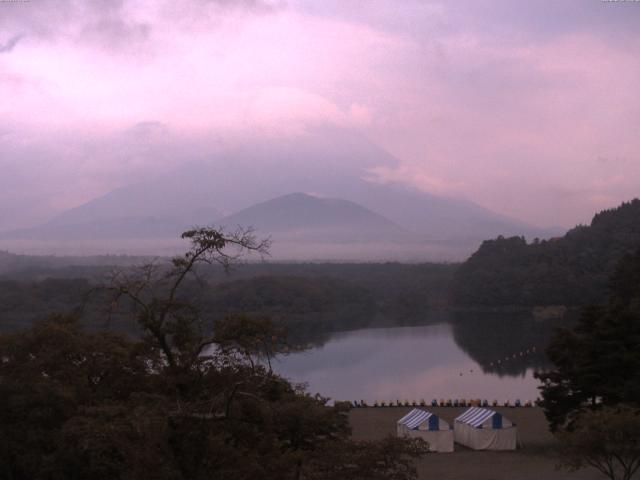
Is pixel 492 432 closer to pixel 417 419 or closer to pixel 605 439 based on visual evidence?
pixel 417 419

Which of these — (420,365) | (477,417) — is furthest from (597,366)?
(420,365)

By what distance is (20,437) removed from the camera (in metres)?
6.68

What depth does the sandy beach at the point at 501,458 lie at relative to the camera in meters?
10.9

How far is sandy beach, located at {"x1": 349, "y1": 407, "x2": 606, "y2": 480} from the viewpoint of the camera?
10.9m

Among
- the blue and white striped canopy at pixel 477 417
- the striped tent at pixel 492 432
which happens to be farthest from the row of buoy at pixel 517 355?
the striped tent at pixel 492 432

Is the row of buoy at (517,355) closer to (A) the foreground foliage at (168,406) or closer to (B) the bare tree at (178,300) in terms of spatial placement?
(A) the foreground foliage at (168,406)

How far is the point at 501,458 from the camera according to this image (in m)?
12.4

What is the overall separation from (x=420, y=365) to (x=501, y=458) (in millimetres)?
15888

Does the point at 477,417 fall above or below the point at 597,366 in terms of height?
below

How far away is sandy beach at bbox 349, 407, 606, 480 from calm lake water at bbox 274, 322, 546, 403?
364 centimetres

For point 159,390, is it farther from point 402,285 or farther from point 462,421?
point 402,285

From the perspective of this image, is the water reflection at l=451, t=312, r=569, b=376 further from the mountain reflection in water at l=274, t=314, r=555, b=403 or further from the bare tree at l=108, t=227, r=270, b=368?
the bare tree at l=108, t=227, r=270, b=368

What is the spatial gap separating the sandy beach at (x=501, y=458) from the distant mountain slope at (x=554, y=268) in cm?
4030

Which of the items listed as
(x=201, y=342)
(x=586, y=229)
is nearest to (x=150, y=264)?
(x=201, y=342)
